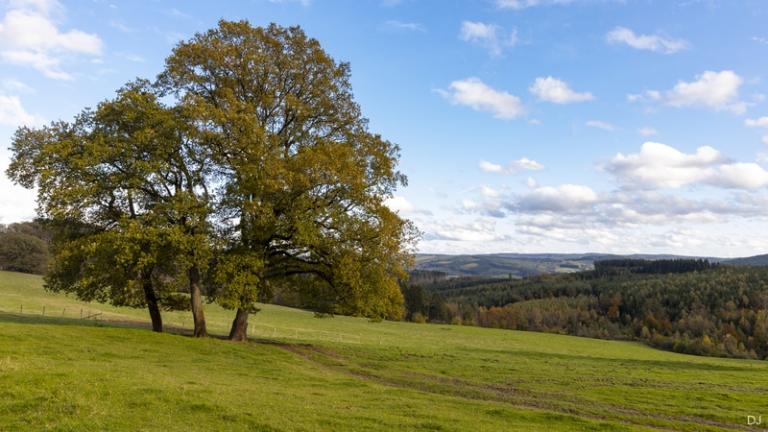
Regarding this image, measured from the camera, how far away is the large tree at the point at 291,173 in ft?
87.3

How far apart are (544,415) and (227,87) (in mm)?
24848

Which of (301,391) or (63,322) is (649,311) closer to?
(63,322)

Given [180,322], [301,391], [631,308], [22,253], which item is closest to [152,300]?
[301,391]

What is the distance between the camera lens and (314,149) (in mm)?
28547

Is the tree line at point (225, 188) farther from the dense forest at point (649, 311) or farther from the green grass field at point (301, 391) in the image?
the dense forest at point (649, 311)

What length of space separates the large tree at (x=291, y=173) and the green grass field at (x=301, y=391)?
418 centimetres

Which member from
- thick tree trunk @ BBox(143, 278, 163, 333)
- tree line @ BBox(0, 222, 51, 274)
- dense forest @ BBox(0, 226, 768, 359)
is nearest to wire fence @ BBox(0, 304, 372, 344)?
thick tree trunk @ BBox(143, 278, 163, 333)

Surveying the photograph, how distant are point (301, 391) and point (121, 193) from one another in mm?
17133

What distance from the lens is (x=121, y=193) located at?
2786 centimetres

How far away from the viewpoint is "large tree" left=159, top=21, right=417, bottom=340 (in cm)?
2661

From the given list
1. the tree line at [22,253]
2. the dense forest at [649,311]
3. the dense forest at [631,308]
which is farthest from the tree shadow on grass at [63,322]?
the dense forest at [649,311]

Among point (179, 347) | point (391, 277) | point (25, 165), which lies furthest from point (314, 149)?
point (25, 165)

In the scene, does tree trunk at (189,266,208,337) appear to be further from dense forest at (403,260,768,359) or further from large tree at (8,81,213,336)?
dense forest at (403,260,768,359)

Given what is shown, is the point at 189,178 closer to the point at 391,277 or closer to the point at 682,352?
the point at 391,277
